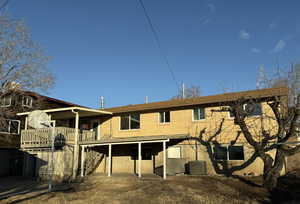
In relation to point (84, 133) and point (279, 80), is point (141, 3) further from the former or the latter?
point (84, 133)

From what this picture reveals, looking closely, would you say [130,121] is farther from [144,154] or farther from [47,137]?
[47,137]

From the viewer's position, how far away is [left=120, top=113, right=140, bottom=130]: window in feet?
68.1

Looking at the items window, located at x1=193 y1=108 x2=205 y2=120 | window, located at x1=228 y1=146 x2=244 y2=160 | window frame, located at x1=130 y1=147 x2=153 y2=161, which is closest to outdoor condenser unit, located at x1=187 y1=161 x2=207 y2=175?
window, located at x1=228 y1=146 x2=244 y2=160

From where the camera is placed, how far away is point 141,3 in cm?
1201

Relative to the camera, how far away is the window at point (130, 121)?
68.1ft

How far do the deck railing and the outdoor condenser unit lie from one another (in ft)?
28.1

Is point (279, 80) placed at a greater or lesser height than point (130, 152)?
greater

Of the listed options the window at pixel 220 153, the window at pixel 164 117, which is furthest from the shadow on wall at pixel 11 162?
the window at pixel 220 153

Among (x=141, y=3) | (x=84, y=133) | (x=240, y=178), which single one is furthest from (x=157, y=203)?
(x=84, y=133)

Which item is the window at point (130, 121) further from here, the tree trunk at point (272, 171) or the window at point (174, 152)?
the tree trunk at point (272, 171)

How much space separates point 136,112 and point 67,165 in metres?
6.44

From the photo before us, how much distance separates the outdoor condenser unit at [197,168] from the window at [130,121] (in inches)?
214

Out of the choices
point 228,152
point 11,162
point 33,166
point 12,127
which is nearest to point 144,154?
point 228,152

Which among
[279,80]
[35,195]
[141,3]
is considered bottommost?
[35,195]
